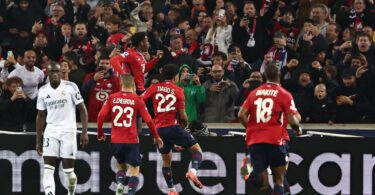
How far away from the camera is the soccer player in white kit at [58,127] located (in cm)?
2159

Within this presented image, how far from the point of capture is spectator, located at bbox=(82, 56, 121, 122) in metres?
25.0

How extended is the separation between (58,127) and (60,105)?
14.3 inches

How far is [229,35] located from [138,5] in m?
2.37

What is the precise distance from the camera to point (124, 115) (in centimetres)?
2195

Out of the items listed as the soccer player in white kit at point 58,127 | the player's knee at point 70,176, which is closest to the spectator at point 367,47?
the soccer player in white kit at point 58,127

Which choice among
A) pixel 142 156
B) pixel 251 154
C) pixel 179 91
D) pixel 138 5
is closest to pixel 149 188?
pixel 142 156

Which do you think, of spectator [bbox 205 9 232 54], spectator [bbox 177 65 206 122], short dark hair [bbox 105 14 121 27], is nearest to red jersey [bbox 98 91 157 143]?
spectator [bbox 177 65 206 122]

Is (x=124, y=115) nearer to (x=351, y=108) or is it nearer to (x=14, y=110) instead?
(x=14, y=110)

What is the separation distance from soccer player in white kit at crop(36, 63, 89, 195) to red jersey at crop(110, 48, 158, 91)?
208 cm

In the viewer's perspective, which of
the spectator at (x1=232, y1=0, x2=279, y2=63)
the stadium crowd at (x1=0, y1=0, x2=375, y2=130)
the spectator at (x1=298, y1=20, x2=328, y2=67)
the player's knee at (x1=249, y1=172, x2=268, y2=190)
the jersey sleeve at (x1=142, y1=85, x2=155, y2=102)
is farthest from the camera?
the spectator at (x1=232, y1=0, x2=279, y2=63)

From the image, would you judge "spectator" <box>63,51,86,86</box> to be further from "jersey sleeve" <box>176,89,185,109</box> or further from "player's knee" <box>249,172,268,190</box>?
"player's knee" <box>249,172,268,190</box>

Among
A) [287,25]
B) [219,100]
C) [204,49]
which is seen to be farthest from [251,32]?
[219,100]

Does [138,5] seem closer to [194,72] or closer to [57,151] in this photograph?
[194,72]

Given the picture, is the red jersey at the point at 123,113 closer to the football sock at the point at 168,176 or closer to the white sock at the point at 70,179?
the white sock at the point at 70,179
